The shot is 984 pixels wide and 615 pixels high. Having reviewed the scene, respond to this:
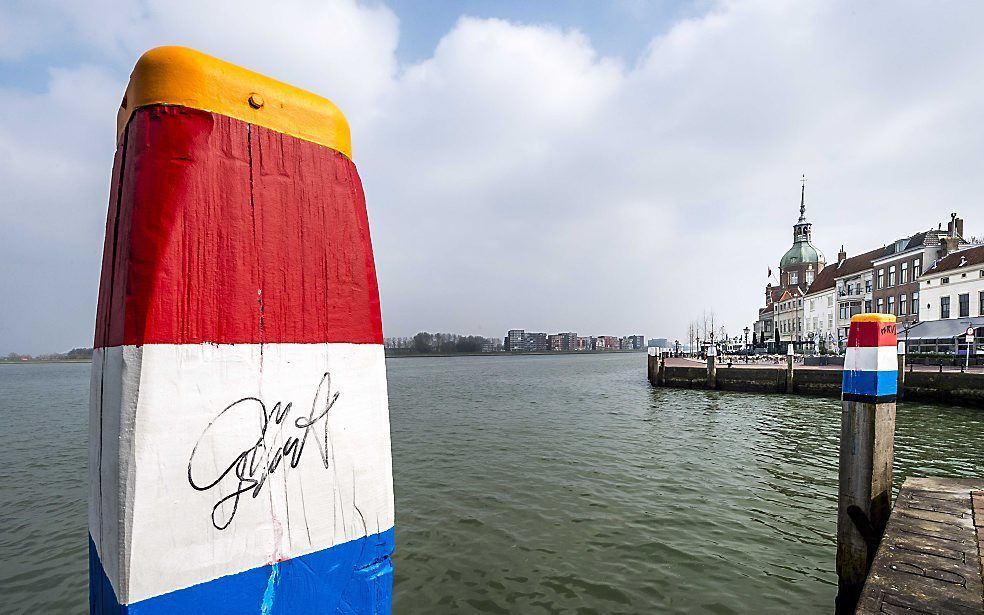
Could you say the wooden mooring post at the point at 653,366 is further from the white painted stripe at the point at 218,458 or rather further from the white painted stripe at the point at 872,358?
the white painted stripe at the point at 218,458

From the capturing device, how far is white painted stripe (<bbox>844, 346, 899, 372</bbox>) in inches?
161

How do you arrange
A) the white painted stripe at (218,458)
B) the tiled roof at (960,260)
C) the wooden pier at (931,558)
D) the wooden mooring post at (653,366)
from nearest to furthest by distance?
the white painted stripe at (218,458), the wooden pier at (931,558), the wooden mooring post at (653,366), the tiled roof at (960,260)

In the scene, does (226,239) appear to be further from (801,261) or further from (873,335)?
(801,261)

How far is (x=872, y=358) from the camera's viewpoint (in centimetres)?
410

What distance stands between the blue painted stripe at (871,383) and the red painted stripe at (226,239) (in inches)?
185

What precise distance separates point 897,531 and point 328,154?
5.55 metres

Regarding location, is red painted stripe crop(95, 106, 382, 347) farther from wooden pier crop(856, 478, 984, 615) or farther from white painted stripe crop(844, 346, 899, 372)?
white painted stripe crop(844, 346, 899, 372)

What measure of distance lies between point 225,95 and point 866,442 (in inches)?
214

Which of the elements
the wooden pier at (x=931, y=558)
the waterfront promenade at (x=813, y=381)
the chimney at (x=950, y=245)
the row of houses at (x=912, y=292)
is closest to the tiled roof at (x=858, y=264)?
the row of houses at (x=912, y=292)

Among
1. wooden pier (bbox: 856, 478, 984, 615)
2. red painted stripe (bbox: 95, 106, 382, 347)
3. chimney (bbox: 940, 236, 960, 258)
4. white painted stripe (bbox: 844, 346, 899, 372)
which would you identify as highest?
chimney (bbox: 940, 236, 960, 258)

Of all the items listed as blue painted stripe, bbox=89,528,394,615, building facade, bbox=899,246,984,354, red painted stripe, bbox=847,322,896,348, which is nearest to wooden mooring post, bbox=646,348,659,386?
building facade, bbox=899,246,984,354

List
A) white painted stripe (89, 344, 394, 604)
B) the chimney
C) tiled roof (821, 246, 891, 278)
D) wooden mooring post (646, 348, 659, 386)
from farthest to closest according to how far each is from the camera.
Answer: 1. tiled roof (821, 246, 891, 278)
2. the chimney
3. wooden mooring post (646, 348, 659, 386)
4. white painted stripe (89, 344, 394, 604)
